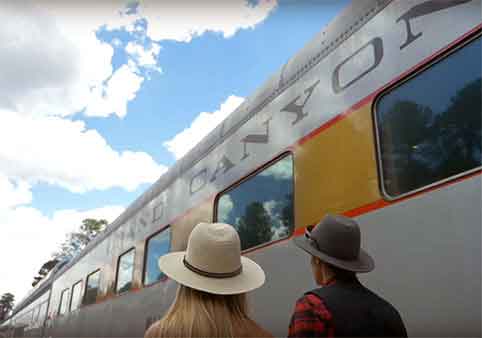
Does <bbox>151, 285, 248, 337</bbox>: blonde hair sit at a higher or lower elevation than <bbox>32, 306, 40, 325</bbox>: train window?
lower

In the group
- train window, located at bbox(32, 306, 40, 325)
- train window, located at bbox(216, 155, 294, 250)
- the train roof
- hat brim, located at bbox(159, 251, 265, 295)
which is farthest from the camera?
train window, located at bbox(32, 306, 40, 325)

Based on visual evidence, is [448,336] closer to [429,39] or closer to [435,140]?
[435,140]

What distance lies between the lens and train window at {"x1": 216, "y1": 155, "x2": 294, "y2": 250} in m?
3.25

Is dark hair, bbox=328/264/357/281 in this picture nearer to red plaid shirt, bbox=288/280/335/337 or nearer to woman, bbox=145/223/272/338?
red plaid shirt, bbox=288/280/335/337

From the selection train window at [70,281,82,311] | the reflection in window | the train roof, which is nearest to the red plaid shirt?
the train roof

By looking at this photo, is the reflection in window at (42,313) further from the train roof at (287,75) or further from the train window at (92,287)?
the train roof at (287,75)

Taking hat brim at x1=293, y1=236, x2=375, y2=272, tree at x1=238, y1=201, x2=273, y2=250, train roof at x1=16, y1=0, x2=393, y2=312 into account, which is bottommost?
hat brim at x1=293, y1=236, x2=375, y2=272

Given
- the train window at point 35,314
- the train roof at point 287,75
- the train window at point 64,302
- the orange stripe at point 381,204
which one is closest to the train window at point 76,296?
the train window at point 64,302

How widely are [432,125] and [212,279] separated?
1.39m

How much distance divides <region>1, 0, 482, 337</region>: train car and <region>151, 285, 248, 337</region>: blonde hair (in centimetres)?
95

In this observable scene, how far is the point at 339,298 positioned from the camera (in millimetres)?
1512

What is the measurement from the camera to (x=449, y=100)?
225 centimetres

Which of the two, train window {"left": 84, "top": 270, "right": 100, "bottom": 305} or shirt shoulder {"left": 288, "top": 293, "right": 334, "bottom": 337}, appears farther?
train window {"left": 84, "top": 270, "right": 100, "bottom": 305}

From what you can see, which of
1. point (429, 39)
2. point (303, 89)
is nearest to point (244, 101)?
point (303, 89)
